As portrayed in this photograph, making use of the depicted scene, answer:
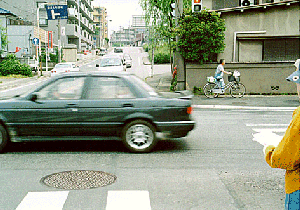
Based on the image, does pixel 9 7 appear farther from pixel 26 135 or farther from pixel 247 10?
pixel 26 135

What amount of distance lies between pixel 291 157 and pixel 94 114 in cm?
557

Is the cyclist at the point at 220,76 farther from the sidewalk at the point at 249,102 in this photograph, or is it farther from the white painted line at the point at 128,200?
the white painted line at the point at 128,200

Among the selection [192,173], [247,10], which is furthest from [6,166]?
[247,10]

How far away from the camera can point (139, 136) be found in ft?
25.5

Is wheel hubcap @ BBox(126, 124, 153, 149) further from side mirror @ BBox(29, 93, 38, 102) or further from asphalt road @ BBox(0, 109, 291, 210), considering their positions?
side mirror @ BBox(29, 93, 38, 102)

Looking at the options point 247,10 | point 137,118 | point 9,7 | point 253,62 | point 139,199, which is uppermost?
point 9,7

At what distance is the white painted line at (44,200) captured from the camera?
16.1 feet

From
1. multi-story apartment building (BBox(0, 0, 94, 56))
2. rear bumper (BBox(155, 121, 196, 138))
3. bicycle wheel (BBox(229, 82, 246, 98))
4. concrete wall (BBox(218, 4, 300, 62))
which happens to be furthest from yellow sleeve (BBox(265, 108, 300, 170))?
multi-story apartment building (BBox(0, 0, 94, 56))

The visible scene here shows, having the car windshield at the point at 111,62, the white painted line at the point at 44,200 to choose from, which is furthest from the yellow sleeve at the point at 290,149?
the car windshield at the point at 111,62

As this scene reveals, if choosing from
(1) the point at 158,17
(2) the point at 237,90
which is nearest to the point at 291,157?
(2) the point at 237,90

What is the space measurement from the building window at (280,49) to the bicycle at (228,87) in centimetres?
298

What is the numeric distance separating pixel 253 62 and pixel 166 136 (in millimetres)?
13711

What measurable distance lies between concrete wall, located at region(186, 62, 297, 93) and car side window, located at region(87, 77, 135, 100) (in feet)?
43.0

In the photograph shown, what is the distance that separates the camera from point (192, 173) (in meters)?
6.43
